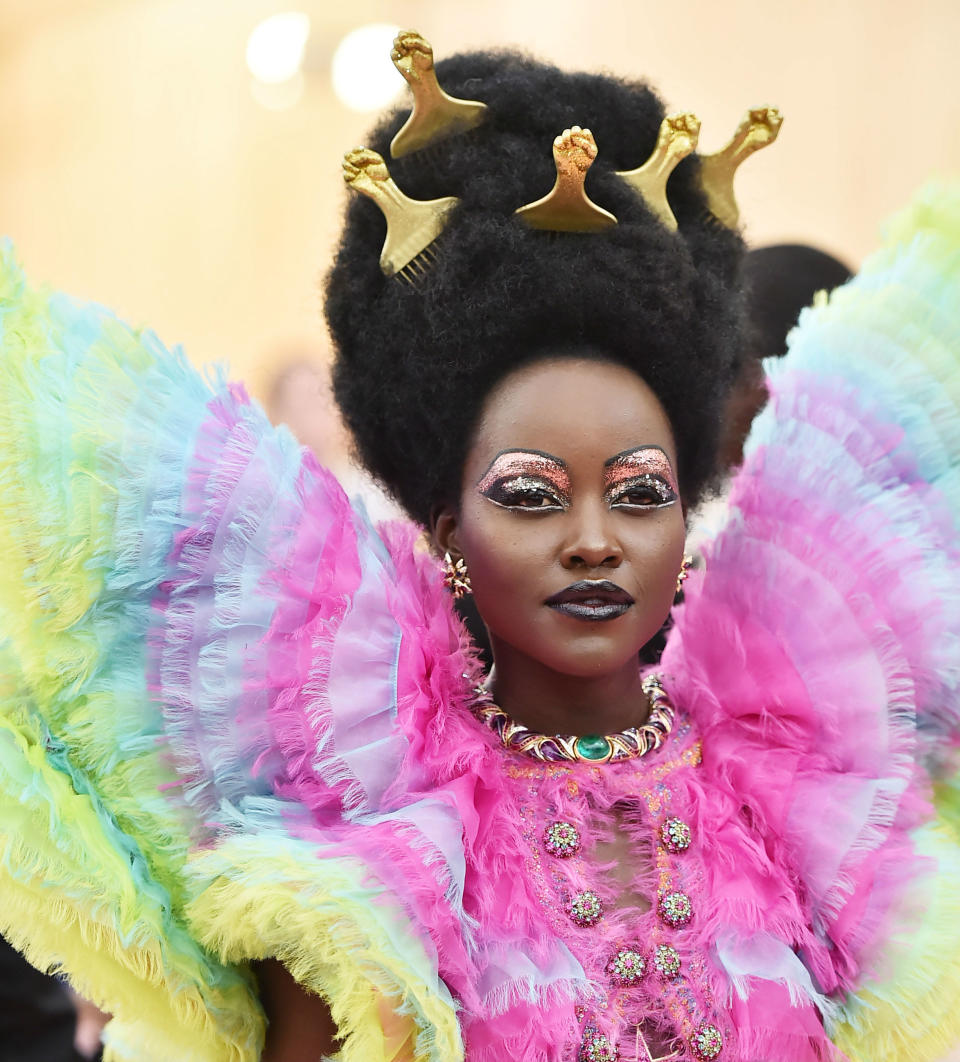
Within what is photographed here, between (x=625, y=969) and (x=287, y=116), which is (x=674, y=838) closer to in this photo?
(x=625, y=969)

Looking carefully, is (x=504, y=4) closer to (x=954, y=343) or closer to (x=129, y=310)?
(x=129, y=310)

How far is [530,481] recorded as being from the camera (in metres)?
1.39

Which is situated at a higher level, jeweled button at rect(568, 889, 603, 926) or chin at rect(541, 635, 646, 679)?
chin at rect(541, 635, 646, 679)

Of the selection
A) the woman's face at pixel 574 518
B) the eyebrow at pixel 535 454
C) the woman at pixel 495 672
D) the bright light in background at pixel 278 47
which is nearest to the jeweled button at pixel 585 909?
the woman at pixel 495 672

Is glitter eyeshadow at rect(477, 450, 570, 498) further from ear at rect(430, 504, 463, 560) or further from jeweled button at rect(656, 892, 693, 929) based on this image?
jeweled button at rect(656, 892, 693, 929)

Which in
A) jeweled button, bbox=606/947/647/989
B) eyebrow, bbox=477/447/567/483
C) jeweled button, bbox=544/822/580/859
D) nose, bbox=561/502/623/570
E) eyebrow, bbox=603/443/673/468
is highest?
eyebrow, bbox=603/443/673/468

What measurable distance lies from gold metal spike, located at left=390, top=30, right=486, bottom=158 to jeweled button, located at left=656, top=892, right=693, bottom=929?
2.98 feet

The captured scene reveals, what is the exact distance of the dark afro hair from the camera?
144cm

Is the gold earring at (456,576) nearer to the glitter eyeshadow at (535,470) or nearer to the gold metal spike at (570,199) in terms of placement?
the glitter eyeshadow at (535,470)

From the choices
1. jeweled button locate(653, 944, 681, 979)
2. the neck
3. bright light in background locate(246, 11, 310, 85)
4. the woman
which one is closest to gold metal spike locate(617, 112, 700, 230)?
the woman

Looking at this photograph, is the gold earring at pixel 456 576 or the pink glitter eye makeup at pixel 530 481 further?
the gold earring at pixel 456 576

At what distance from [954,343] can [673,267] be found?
374mm

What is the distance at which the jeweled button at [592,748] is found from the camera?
1.49 metres

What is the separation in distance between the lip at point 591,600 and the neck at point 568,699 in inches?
5.1
